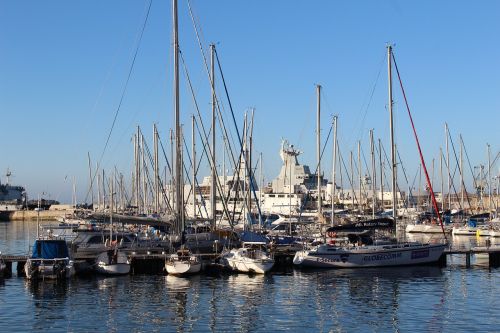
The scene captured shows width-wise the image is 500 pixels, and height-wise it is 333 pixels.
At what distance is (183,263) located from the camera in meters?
38.7

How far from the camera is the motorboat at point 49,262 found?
36.6 m

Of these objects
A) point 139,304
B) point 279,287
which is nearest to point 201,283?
point 279,287

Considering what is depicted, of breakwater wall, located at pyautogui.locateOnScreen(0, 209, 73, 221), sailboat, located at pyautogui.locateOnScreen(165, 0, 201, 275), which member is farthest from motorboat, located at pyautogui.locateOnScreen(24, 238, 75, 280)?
breakwater wall, located at pyautogui.locateOnScreen(0, 209, 73, 221)

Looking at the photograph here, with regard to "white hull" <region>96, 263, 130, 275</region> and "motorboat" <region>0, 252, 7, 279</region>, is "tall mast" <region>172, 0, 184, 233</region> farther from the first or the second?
"motorboat" <region>0, 252, 7, 279</region>

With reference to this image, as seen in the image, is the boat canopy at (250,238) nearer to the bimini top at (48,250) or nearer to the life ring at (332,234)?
the life ring at (332,234)

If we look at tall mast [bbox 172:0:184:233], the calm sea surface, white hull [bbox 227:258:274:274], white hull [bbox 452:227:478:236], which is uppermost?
tall mast [bbox 172:0:184:233]

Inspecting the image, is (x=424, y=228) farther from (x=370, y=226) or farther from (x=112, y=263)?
(x=112, y=263)

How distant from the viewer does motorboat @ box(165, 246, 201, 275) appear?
38.7 m

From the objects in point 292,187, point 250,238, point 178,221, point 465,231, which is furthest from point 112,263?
point 292,187

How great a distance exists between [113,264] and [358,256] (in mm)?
14722

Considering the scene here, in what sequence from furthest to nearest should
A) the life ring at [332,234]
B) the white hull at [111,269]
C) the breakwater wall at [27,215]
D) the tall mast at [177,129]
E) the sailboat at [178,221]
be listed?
the breakwater wall at [27,215] → the life ring at [332,234] → the tall mast at [177,129] → the white hull at [111,269] → the sailboat at [178,221]

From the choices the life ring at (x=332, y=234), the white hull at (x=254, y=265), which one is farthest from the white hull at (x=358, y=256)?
the life ring at (x=332, y=234)

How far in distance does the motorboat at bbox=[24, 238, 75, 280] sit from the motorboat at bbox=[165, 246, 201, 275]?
17.6 ft

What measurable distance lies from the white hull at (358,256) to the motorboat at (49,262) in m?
13.8
